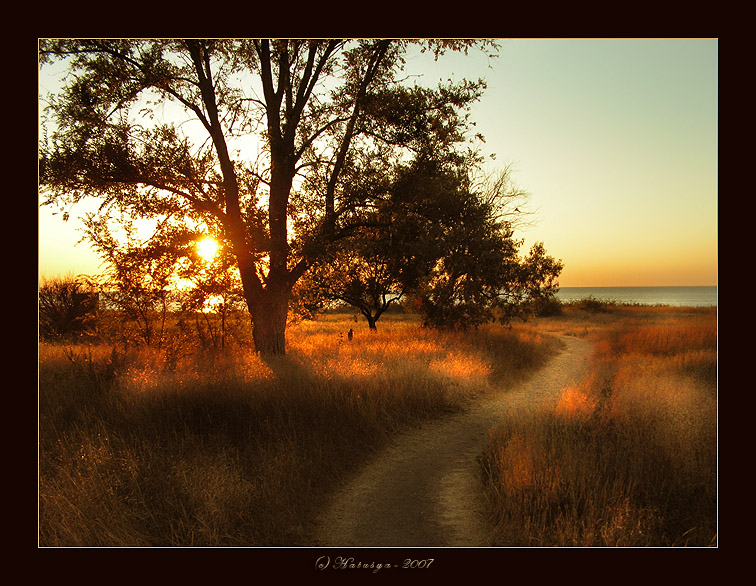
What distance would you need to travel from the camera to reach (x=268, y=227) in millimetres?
10438

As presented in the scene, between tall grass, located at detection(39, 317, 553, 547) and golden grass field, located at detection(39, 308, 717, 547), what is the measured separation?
0.09 ft

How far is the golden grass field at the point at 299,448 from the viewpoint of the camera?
16.0 ft

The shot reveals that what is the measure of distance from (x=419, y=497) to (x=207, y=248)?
23.8 feet

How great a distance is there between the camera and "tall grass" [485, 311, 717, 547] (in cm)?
471

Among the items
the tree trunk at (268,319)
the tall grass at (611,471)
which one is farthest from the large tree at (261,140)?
the tall grass at (611,471)

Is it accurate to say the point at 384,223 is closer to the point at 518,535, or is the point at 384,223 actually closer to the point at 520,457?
the point at 520,457

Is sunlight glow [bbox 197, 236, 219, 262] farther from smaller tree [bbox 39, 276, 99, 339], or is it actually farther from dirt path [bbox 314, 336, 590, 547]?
smaller tree [bbox 39, 276, 99, 339]

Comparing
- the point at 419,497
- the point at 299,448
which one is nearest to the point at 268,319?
the point at 299,448

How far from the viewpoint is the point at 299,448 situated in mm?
6668

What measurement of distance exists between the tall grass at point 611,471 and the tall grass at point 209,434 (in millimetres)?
2585

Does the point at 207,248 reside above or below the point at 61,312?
above

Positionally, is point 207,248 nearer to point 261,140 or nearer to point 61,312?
point 261,140

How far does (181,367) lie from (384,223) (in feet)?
20.2

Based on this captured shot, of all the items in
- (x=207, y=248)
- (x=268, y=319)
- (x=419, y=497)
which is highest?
(x=207, y=248)
